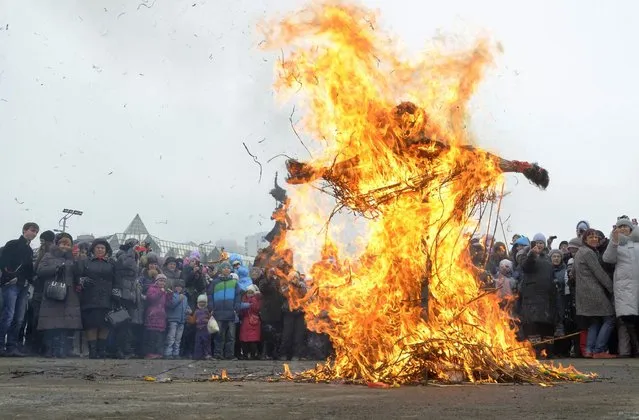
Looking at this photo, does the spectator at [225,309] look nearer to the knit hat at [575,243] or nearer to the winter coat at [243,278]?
the winter coat at [243,278]

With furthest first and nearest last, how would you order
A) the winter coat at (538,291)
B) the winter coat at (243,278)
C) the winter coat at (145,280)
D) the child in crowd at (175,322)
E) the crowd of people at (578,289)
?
1. the winter coat at (243,278)
2. the winter coat at (145,280)
3. the child in crowd at (175,322)
4. the winter coat at (538,291)
5. the crowd of people at (578,289)

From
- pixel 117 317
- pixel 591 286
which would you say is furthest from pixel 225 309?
pixel 591 286

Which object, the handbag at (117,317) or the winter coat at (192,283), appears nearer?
the handbag at (117,317)

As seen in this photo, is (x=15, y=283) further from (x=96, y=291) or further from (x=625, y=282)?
(x=625, y=282)

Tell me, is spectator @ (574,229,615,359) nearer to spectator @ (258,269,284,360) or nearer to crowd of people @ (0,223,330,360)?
crowd of people @ (0,223,330,360)

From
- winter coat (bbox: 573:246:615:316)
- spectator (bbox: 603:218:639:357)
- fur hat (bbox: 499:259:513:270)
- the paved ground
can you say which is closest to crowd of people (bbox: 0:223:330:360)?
fur hat (bbox: 499:259:513:270)

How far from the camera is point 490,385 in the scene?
6.66 meters

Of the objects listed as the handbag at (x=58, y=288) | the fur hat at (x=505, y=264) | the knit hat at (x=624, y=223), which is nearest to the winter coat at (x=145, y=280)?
the handbag at (x=58, y=288)

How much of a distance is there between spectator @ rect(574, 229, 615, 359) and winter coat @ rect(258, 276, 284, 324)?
5113 mm

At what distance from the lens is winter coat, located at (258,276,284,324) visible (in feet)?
46.9

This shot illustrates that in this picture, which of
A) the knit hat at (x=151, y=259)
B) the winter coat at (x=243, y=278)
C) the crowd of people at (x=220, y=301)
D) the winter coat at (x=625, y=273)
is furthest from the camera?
the winter coat at (x=243, y=278)

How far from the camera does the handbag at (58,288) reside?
42.8 ft

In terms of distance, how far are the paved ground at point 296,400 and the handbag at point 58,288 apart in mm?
5284

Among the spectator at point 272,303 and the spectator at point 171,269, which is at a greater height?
the spectator at point 171,269
